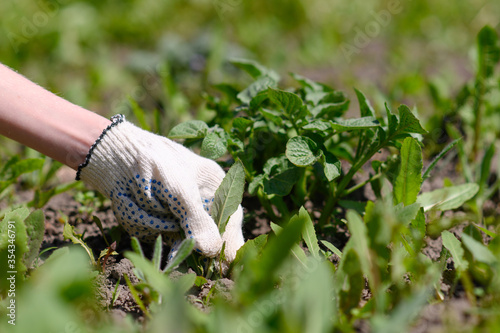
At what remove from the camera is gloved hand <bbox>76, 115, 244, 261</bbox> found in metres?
1.59

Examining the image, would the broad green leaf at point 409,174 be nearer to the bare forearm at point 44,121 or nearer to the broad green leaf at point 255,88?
the broad green leaf at point 255,88

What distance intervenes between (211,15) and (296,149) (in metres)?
3.33

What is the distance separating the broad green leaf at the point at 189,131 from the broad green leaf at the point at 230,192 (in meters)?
0.24

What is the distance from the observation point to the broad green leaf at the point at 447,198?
1788 millimetres

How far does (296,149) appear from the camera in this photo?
5.16 feet

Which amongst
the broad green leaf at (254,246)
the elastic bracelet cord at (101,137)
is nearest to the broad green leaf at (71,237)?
the elastic bracelet cord at (101,137)

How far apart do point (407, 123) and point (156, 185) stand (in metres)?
0.94

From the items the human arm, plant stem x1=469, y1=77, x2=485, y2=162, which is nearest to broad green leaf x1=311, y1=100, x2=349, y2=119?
the human arm

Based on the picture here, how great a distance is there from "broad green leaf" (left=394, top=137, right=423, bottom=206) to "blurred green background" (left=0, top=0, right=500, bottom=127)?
1.45 meters

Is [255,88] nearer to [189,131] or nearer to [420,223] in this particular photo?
[189,131]

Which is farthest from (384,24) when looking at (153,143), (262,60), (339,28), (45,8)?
(153,143)

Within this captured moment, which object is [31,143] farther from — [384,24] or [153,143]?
[384,24]

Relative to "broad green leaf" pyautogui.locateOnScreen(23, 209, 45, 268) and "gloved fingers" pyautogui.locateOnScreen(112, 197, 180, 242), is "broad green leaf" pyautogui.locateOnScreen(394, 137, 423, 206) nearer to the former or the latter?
"gloved fingers" pyautogui.locateOnScreen(112, 197, 180, 242)

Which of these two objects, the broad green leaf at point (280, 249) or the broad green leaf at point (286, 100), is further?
the broad green leaf at point (286, 100)
